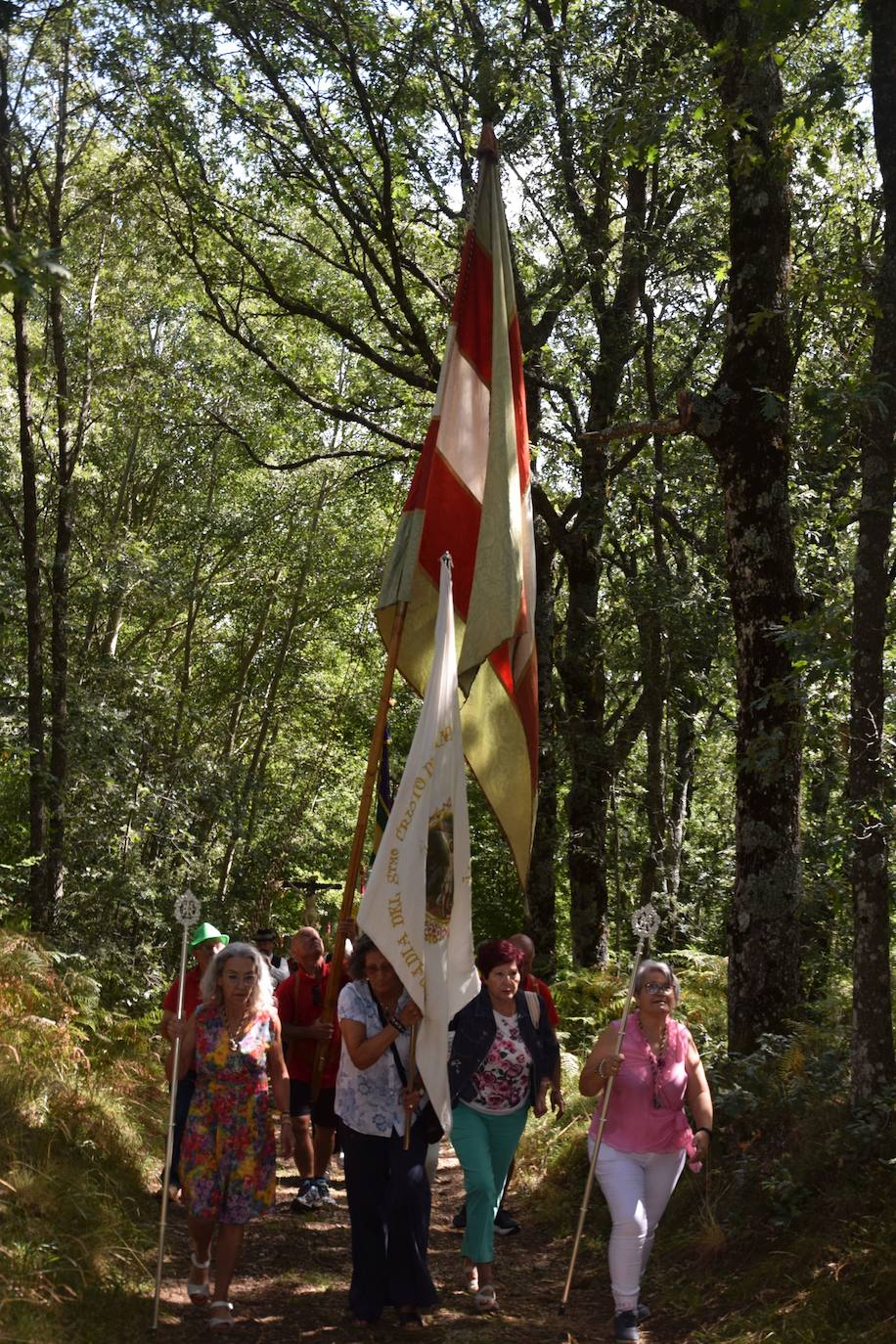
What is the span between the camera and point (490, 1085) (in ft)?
23.8

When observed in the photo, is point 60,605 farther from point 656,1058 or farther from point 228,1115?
point 656,1058

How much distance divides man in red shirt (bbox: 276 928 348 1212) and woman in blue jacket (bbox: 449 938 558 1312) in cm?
184

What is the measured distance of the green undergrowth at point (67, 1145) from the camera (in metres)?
6.17

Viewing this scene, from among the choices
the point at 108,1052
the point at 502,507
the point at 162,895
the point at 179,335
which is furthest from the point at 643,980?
the point at 179,335

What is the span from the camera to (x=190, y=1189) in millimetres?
6465

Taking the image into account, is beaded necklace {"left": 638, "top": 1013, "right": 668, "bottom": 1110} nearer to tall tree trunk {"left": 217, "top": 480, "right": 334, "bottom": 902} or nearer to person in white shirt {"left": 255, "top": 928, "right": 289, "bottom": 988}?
person in white shirt {"left": 255, "top": 928, "right": 289, "bottom": 988}

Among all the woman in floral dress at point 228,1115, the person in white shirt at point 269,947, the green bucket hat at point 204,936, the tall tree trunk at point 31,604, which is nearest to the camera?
the woman in floral dress at point 228,1115

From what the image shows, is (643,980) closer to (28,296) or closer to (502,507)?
(502,507)

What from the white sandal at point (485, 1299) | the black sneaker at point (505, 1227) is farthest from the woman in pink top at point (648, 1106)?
the black sneaker at point (505, 1227)

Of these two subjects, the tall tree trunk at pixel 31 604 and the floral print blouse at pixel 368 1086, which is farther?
the tall tree trunk at pixel 31 604

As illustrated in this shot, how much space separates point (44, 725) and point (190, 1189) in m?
9.57

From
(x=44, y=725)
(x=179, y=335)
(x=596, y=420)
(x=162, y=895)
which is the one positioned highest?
(x=179, y=335)

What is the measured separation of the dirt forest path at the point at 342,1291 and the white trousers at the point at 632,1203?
0.45 metres

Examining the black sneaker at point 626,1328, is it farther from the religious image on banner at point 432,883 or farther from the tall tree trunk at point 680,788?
the tall tree trunk at point 680,788
